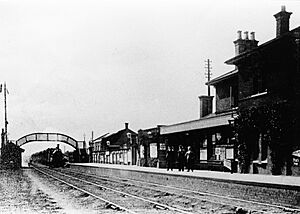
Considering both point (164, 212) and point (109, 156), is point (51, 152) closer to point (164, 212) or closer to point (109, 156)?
point (109, 156)

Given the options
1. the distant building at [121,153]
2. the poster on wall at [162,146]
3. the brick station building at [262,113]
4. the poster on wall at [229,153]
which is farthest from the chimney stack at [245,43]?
the distant building at [121,153]

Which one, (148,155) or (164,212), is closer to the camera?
(164,212)

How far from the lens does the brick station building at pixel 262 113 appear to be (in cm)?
2122

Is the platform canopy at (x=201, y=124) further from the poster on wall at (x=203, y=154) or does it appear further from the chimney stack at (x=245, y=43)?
the chimney stack at (x=245, y=43)

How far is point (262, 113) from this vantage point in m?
22.5

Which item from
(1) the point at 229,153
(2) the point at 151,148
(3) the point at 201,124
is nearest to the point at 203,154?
(3) the point at 201,124

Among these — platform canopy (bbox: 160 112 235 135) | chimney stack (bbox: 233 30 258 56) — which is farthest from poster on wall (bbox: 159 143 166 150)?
chimney stack (bbox: 233 30 258 56)

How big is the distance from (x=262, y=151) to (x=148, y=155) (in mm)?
15013

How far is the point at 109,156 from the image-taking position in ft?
170

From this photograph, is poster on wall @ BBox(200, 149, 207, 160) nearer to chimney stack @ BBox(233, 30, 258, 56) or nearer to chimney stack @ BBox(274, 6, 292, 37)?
chimney stack @ BBox(233, 30, 258, 56)

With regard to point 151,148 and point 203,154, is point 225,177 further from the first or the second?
point 151,148

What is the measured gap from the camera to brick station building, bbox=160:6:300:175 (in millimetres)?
21219

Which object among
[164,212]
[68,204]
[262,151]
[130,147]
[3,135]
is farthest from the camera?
[3,135]

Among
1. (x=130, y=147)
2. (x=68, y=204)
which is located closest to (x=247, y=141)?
(x=68, y=204)
